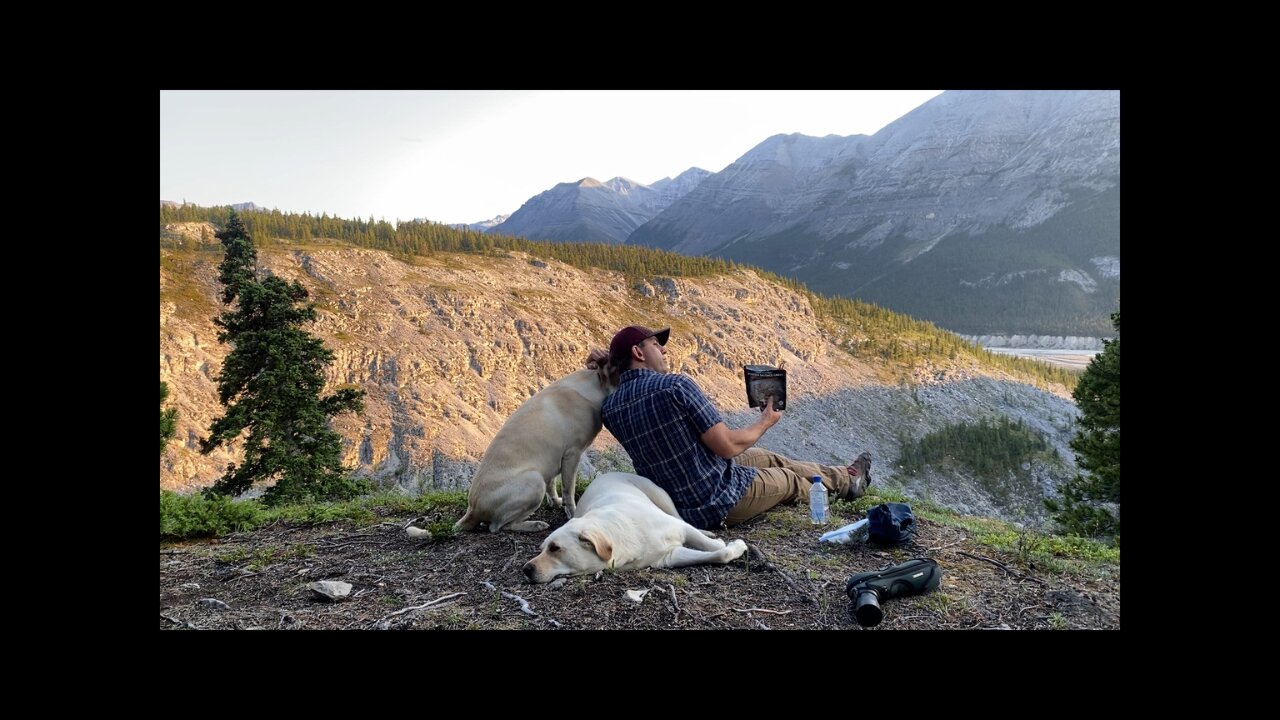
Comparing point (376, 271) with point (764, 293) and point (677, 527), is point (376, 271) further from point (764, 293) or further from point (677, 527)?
point (677, 527)

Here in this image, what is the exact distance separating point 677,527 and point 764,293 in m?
44.8

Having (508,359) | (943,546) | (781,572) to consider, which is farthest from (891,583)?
(508,359)

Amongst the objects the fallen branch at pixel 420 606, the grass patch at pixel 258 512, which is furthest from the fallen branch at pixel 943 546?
the grass patch at pixel 258 512

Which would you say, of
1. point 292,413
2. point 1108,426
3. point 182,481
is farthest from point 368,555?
point 182,481

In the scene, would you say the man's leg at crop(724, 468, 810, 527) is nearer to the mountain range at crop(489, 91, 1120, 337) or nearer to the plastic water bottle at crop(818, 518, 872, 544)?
the plastic water bottle at crop(818, 518, 872, 544)

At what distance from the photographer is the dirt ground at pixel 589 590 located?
10.8 ft

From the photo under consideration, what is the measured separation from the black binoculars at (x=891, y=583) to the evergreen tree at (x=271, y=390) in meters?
9.74

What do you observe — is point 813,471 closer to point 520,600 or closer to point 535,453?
point 535,453

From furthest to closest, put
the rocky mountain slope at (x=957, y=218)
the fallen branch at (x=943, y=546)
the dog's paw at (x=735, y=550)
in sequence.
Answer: the rocky mountain slope at (x=957, y=218) < the fallen branch at (x=943, y=546) < the dog's paw at (x=735, y=550)

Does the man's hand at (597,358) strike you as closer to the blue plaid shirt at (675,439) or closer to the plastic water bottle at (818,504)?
the blue plaid shirt at (675,439)

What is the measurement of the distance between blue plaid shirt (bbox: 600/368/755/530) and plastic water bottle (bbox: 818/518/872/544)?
2.25 feet

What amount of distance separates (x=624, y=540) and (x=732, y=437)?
1040 mm

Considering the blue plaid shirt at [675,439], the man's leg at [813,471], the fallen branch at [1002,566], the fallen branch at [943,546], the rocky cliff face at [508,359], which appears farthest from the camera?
the rocky cliff face at [508,359]

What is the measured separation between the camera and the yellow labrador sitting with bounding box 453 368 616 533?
15.5ft
